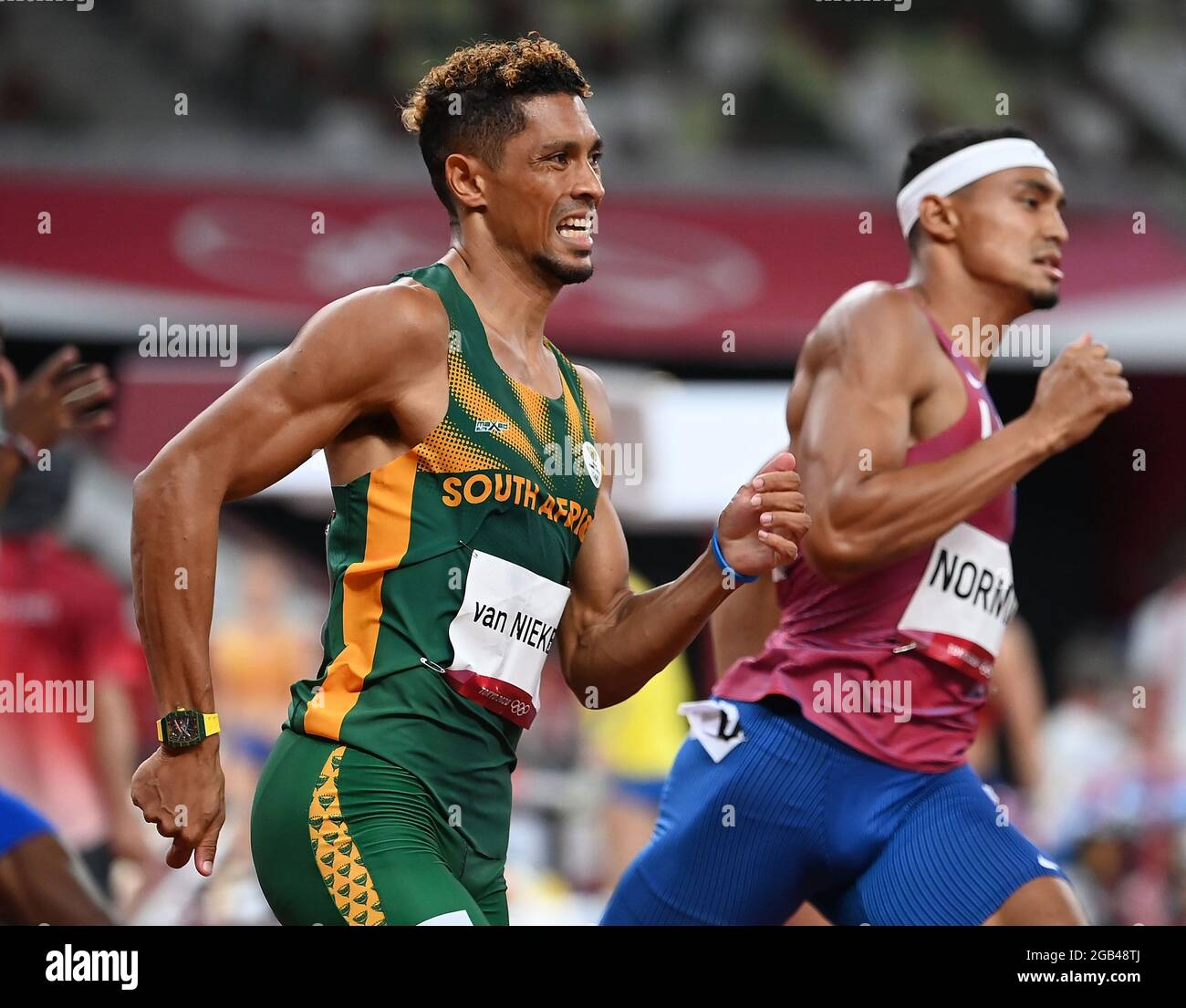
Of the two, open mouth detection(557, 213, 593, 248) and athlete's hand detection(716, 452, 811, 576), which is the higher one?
open mouth detection(557, 213, 593, 248)

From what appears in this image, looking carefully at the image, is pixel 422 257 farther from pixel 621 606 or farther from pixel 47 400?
pixel 621 606

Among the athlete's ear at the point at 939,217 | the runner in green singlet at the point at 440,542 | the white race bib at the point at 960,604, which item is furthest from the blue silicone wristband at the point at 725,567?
the athlete's ear at the point at 939,217

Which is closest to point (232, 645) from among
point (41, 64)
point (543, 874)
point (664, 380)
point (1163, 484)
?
point (543, 874)

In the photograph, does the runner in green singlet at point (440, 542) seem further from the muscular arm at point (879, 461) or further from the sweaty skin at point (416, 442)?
the muscular arm at point (879, 461)

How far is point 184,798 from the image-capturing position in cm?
283

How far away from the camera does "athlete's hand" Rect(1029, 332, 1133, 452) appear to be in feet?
12.0

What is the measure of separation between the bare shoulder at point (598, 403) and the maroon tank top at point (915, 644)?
0.66 meters

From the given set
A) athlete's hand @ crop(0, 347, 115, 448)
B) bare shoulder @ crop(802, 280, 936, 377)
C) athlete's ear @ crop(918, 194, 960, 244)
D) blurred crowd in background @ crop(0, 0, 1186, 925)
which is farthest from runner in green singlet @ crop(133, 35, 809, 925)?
blurred crowd in background @ crop(0, 0, 1186, 925)

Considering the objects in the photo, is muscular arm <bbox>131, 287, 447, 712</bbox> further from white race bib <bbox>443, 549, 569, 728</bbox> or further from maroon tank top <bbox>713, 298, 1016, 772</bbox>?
maroon tank top <bbox>713, 298, 1016, 772</bbox>

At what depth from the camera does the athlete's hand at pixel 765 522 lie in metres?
3.06

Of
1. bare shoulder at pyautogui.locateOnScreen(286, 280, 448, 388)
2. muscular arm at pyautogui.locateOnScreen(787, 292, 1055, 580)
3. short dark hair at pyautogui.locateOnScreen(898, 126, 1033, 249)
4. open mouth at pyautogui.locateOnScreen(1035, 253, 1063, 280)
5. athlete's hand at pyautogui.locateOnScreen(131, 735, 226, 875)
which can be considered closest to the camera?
athlete's hand at pyautogui.locateOnScreen(131, 735, 226, 875)

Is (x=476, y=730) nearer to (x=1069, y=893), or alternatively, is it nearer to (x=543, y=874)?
(x=1069, y=893)

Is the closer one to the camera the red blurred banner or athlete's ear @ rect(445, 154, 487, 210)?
athlete's ear @ rect(445, 154, 487, 210)

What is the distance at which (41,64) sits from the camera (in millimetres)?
12273
